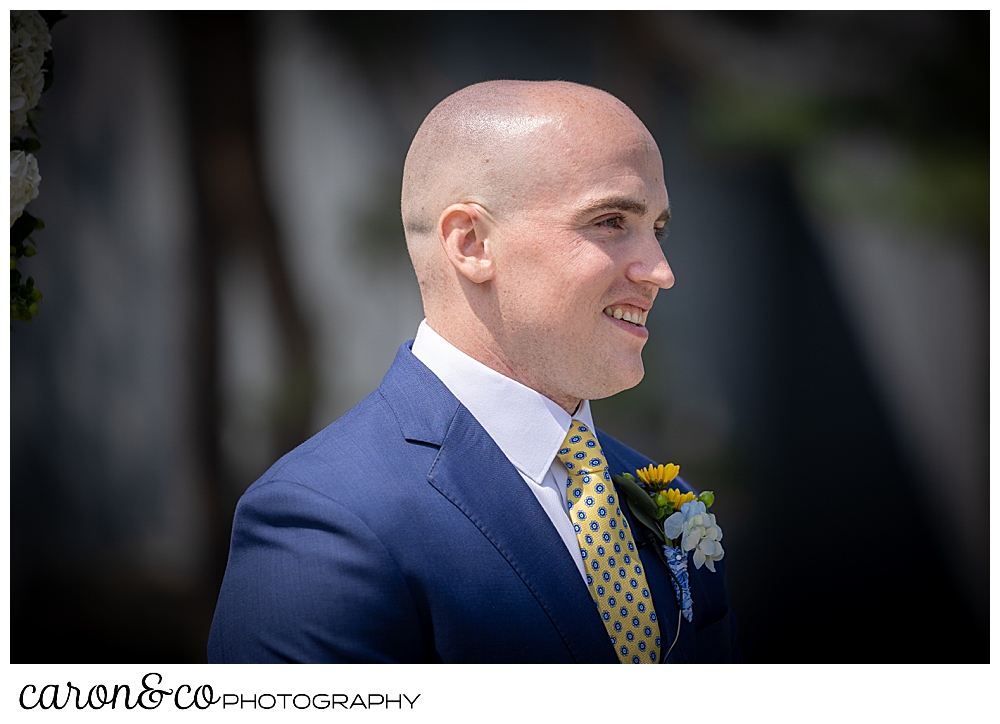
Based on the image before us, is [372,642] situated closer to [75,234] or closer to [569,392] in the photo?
[569,392]

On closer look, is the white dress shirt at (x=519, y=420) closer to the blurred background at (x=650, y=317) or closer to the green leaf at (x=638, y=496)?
the green leaf at (x=638, y=496)

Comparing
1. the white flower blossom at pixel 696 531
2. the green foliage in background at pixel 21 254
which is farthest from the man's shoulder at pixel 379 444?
the green foliage in background at pixel 21 254

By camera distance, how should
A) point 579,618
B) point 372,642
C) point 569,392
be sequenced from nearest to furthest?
1. point 372,642
2. point 579,618
3. point 569,392

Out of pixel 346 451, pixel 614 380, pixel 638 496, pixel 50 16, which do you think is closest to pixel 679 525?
pixel 638 496

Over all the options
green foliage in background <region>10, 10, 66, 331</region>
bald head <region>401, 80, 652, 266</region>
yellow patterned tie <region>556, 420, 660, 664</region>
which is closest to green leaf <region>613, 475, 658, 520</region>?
yellow patterned tie <region>556, 420, 660, 664</region>

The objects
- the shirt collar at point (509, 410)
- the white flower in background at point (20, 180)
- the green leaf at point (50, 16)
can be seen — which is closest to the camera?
the shirt collar at point (509, 410)

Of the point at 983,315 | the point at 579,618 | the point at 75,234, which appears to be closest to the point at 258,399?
the point at 75,234

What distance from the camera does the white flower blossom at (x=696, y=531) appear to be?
7.79 feet

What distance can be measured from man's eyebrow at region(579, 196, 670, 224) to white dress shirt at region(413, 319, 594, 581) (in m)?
0.49

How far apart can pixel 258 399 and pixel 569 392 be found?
255 cm

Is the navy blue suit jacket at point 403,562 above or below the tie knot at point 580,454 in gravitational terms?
below

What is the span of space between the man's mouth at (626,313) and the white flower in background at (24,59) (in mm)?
1818

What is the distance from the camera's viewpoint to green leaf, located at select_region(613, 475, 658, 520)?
2467mm

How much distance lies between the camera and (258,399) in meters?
4.48
